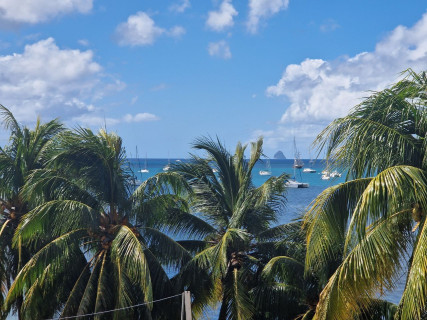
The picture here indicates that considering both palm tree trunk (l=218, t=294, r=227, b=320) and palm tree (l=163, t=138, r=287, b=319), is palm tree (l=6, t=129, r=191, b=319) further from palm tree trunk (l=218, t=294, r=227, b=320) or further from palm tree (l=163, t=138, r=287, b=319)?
palm tree trunk (l=218, t=294, r=227, b=320)

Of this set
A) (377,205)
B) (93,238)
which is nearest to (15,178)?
(93,238)

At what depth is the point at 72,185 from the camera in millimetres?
16750

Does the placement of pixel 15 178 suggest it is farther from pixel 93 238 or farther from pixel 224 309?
pixel 224 309

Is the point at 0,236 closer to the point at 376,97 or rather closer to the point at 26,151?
the point at 26,151

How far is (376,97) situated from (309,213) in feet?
8.04

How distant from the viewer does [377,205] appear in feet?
31.4

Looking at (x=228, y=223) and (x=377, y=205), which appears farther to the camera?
(x=228, y=223)

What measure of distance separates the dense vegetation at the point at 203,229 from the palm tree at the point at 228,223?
3cm

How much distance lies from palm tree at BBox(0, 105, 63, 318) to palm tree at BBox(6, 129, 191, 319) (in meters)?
1.04

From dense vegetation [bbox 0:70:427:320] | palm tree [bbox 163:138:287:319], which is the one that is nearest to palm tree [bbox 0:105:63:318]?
dense vegetation [bbox 0:70:427:320]

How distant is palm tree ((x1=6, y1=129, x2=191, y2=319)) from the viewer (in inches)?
597

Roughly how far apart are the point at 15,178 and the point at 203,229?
5.66m

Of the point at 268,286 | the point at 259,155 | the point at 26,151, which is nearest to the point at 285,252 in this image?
the point at 268,286

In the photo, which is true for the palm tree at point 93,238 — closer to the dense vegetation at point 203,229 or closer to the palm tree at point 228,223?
the dense vegetation at point 203,229
